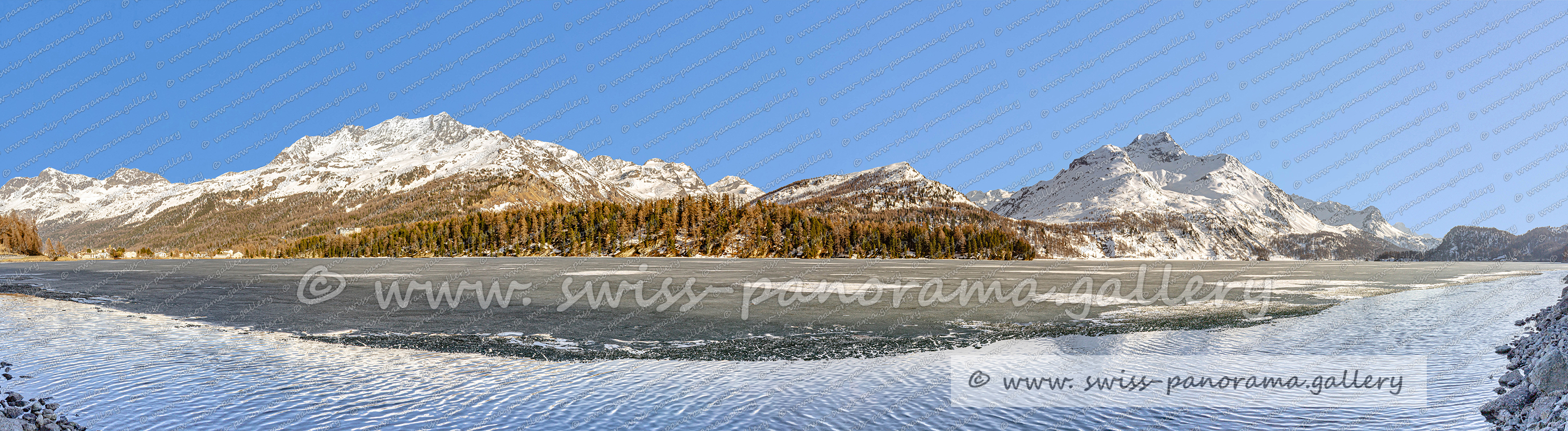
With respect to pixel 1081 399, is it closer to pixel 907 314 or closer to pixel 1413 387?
pixel 1413 387

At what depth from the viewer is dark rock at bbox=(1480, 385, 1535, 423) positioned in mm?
11758

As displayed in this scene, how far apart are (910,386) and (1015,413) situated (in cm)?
266

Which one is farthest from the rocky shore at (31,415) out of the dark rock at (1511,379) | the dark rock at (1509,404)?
the dark rock at (1511,379)

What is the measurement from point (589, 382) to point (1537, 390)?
16968 millimetres

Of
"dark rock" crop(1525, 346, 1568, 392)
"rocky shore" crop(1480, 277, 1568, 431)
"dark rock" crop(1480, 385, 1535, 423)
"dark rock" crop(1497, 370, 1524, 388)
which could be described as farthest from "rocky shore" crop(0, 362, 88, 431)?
"dark rock" crop(1497, 370, 1524, 388)

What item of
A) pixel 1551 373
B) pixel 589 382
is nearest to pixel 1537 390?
pixel 1551 373

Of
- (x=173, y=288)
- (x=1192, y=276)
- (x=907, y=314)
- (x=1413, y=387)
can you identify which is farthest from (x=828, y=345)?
(x=1192, y=276)

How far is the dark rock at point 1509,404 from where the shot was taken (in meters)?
11.8

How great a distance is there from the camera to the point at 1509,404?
11961 millimetres

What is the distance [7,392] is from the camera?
1300 centimetres

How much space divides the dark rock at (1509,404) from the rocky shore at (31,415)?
2251cm

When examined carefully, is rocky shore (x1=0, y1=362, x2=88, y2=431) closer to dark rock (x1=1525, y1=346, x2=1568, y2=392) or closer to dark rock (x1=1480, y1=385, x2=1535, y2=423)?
dark rock (x1=1480, y1=385, x2=1535, y2=423)

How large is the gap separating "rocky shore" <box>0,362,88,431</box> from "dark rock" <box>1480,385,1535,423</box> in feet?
73.8

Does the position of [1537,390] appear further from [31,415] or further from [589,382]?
[31,415]
